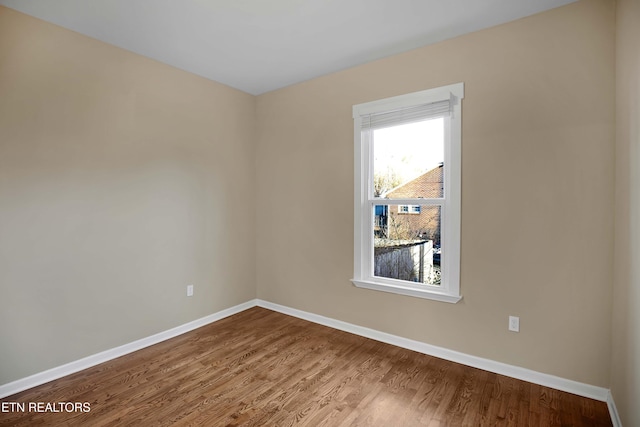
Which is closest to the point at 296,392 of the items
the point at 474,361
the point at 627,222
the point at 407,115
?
the point at 474,361

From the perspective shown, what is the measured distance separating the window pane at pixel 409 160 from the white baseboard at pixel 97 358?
90.8 inches

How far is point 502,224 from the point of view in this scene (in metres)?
2.45

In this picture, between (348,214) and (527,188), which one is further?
(348,214)

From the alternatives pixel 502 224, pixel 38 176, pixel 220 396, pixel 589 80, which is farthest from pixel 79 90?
pixel 589 80

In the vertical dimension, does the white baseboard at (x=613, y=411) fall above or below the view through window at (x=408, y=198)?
below

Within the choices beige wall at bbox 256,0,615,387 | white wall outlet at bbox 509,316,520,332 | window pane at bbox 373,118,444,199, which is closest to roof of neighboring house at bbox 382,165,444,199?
window pane at bbox 373,118,444,199

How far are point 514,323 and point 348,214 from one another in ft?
5.47

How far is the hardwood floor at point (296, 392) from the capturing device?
1.98m

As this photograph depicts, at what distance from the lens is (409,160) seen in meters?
2.98

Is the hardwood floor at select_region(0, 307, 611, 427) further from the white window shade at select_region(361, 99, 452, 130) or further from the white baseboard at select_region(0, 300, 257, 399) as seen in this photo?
the white window shade at select_region(361, 99, 452, 130)

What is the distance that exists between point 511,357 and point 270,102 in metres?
3.49

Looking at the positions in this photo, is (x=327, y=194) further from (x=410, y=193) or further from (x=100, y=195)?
→ (x=100, y=195)

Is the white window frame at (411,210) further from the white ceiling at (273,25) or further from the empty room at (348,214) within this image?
the white ceiling at (273,25)

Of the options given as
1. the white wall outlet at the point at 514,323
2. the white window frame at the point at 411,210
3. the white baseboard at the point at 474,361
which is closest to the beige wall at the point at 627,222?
the white baseboard at the point at 474,361
